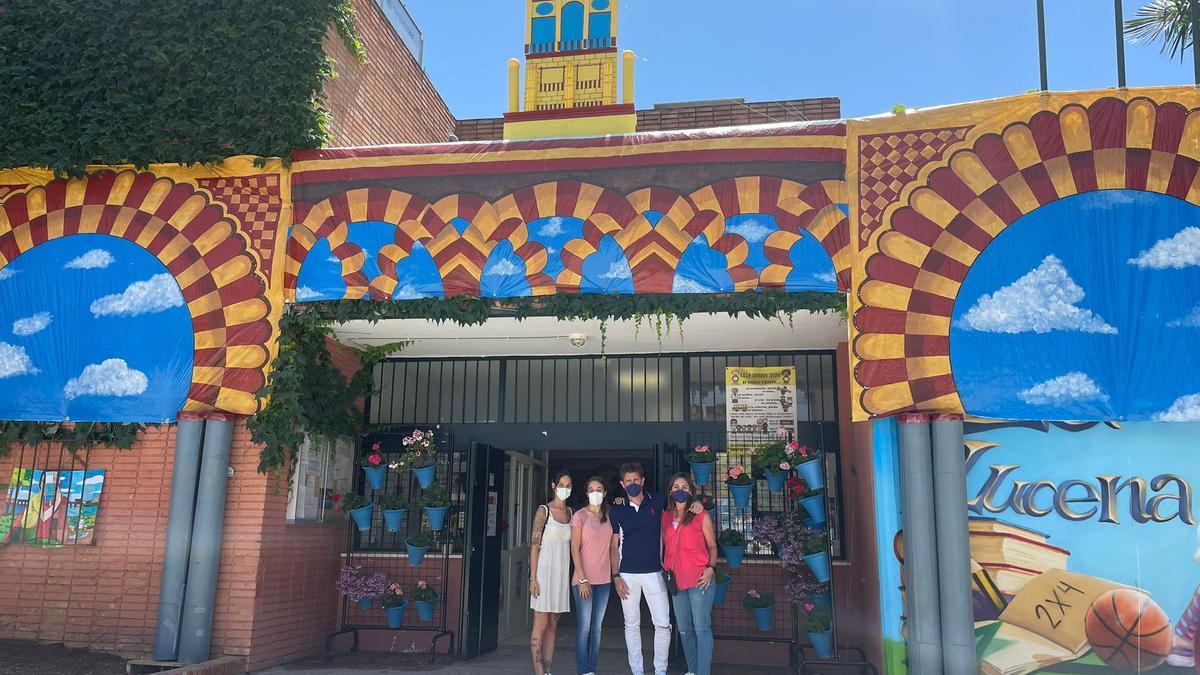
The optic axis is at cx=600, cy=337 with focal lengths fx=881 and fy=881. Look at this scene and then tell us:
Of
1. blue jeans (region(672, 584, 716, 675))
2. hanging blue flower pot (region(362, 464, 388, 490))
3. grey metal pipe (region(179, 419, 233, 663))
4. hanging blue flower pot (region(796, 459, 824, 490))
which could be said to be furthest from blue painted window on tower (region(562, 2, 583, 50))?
blue jeans (region(672, 584, 716, 675))

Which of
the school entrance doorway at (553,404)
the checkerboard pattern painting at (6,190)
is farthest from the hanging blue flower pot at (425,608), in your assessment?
the checkerboard pattern painting at (6,190)

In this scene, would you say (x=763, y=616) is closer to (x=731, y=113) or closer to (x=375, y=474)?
(x=375, y=474)

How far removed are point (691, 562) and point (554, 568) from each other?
1163mm

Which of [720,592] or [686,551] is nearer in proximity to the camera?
[686,551]

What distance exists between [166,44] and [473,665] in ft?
22.7

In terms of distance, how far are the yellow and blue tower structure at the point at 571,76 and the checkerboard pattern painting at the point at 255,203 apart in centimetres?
285

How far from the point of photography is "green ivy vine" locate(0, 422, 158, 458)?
8.57 m

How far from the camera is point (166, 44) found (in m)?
8.77

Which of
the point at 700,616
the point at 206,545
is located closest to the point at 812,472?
the point at 700,616

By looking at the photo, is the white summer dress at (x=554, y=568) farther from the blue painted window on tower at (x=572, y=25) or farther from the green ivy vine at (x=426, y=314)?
the blue painted window on tower at (x=572, y=25)

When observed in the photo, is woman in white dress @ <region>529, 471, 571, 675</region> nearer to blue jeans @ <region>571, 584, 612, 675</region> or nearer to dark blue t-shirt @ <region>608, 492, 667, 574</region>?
blue jeans @ <region>571, 584, 612, 675</region>

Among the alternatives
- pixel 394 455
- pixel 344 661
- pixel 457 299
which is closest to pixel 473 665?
pixel 344 661

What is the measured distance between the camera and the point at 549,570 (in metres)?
7.46

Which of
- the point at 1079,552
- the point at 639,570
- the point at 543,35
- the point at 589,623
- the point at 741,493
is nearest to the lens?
the point at 1079,552
